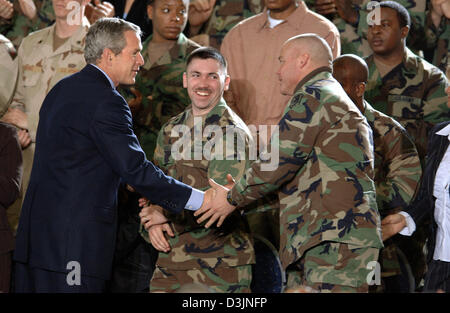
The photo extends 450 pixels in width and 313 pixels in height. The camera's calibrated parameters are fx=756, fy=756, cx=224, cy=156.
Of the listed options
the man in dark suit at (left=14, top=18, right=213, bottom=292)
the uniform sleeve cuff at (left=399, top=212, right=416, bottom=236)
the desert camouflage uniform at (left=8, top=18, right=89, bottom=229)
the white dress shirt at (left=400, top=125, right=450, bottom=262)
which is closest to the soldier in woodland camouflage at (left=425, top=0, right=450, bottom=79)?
the white dress shirt at (left=400, top=125, right=450, bottom=262)

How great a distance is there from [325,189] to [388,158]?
3.49 ft

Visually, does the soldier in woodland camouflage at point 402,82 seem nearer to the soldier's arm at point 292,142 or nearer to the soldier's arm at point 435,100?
the soldier's arm at point 435,100

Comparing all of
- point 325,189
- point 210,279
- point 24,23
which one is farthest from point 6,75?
point 325,189

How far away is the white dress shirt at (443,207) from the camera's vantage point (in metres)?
A: 3.88

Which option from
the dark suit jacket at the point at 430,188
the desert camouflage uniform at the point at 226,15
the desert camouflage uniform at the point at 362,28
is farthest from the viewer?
the desert camouflage uniform at the point at 226,15

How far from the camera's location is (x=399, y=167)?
14.1 feet

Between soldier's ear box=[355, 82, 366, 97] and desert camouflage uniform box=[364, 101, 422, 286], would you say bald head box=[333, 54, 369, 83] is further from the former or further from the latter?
desert camouflage uniform box=[364, 101, 422, 286]

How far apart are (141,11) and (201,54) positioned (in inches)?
60.3

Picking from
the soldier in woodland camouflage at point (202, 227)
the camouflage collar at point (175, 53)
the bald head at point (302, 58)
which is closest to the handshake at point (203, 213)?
the soldier in woodland camouflage at point (202, 227)

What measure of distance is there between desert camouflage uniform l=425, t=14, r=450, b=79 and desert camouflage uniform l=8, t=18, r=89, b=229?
8.07 feet

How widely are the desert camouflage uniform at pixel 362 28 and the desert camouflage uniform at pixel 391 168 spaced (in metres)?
1.08

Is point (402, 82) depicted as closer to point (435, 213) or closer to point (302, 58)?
point (435, 213)

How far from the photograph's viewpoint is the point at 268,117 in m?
4.96

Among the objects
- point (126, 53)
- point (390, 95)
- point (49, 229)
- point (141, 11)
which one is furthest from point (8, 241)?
point (390, 95)
